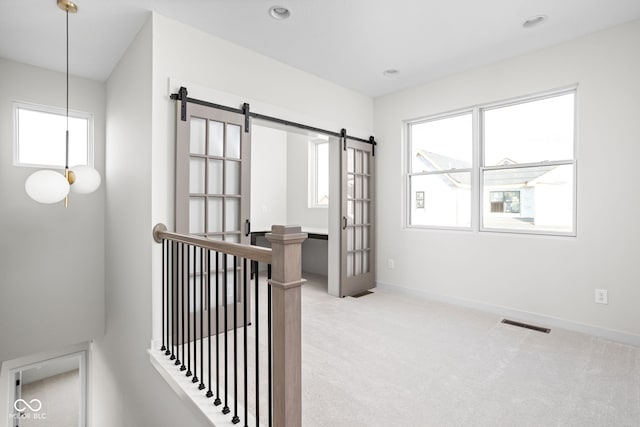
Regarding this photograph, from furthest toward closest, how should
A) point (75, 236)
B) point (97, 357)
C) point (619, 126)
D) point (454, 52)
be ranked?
point (97, 357) → point (75, 236) → point (454, 52) → point (619, 126)

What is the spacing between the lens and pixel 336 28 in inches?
109

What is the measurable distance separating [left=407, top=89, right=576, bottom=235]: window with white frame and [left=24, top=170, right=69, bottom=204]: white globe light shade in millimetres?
3641

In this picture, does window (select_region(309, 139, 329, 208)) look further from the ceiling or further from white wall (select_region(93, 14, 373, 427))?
the ceiling

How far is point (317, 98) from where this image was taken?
12.4 ft

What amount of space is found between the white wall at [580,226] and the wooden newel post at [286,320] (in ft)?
9.60

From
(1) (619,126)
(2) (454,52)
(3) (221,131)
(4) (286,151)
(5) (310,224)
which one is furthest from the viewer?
(4) (286,151)

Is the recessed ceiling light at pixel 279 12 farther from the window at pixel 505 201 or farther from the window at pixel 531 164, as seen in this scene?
the window at pixel 505 201

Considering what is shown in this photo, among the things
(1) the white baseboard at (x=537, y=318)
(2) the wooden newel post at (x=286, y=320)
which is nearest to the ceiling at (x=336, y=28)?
(2) the wooden newel post at (x=286, y=320)

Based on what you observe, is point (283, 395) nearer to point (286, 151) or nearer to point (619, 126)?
point (619, 126)

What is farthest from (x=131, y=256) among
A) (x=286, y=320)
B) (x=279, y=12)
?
(x=279, y=12)

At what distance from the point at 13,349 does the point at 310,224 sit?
13.4ft

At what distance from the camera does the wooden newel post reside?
1263mm

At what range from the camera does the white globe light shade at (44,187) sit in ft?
6.91

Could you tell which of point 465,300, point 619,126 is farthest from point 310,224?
point 619,126
